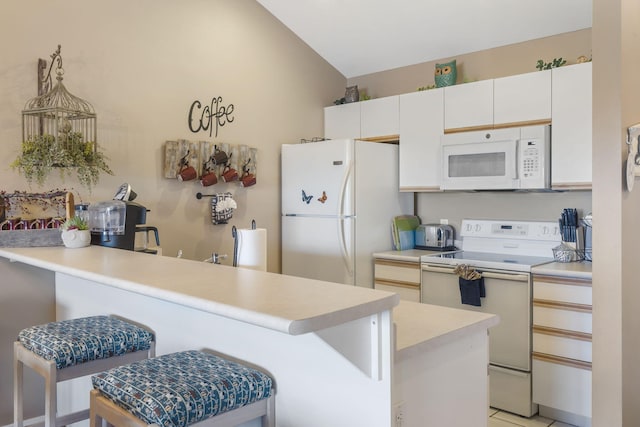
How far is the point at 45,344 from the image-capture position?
1.81 metres

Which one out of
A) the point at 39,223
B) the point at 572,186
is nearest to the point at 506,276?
the point at 572,186

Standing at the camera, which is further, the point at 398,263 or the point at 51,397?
the point at 398,263

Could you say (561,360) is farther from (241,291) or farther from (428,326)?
(241,291)

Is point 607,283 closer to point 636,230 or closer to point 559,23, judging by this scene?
point 636,230

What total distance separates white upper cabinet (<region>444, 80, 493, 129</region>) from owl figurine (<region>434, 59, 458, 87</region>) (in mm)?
84

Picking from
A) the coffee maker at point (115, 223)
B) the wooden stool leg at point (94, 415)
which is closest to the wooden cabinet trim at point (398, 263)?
the coffee maker at point (115, 223)

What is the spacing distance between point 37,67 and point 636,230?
323 cm

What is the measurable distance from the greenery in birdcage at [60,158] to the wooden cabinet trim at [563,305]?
8.57 ft

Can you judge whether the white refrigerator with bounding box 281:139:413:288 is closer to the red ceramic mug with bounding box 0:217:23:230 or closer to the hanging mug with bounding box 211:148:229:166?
the hanging mug with bounding box 211:148:229:166

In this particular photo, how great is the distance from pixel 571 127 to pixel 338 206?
5.35ft

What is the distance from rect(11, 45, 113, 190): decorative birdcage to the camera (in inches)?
105

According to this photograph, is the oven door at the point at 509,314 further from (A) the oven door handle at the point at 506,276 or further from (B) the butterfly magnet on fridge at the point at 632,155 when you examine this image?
(B) the butterfly magnet on fridge at the point at 632,155

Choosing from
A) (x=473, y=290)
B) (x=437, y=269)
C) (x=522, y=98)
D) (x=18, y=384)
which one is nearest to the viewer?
(x=18, y=384)

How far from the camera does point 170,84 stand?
346cm
